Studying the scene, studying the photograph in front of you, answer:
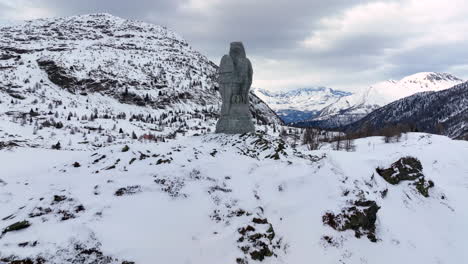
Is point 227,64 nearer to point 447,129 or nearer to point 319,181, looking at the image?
point 319,181

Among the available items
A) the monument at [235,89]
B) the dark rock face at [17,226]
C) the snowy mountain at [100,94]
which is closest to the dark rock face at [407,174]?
the monument at [235,89]

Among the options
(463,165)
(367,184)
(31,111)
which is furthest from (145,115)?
(367,184)

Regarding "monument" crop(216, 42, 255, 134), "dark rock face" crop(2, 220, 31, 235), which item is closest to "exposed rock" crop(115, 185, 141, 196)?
"dark rock face" crop(2, 220, 31, 235)

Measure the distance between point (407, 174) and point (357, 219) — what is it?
8.71 meters

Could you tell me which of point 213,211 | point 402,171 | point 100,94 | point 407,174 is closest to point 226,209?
point 213,211

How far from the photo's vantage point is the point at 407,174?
18297 millimetres

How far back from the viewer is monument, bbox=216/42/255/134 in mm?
21188

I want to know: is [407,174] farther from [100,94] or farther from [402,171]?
[100,94]

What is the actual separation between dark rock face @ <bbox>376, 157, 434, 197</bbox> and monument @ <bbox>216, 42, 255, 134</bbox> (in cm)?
934

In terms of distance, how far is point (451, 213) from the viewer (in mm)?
17656

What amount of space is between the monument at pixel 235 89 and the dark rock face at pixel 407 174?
934 cm

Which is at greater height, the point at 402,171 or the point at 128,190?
the point at 128,190

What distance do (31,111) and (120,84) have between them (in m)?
61.9

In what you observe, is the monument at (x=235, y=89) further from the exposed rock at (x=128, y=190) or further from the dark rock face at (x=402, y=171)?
the exposed rock at (x=128, y=190)
